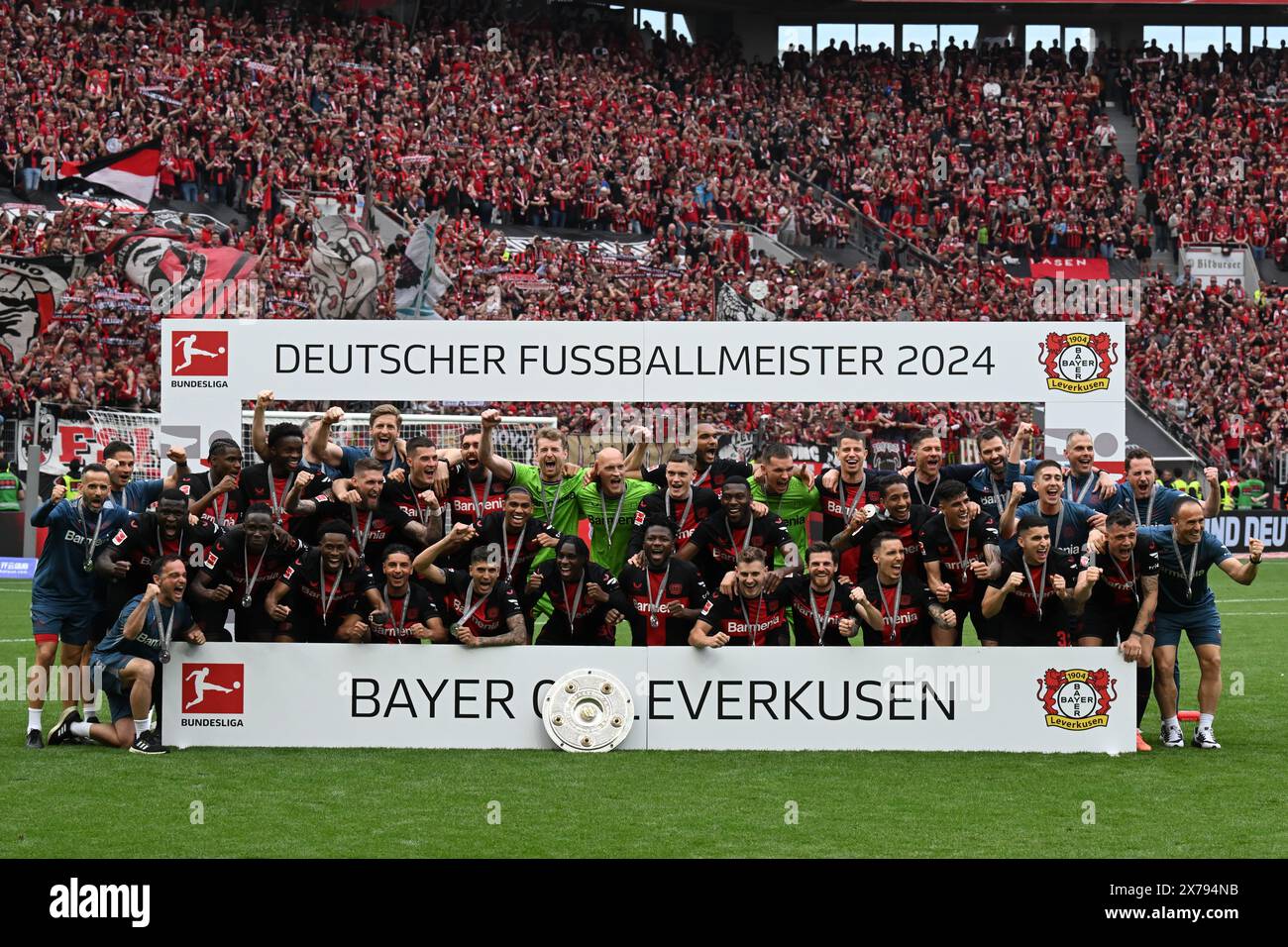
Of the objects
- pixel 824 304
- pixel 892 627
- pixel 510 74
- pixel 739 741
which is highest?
pixel 510 74

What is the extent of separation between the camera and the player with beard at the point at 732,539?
10688 mm

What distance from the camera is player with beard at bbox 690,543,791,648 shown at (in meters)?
10.2

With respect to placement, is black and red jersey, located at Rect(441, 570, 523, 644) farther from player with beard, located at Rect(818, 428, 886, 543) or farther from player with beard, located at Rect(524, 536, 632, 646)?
player with beard, located at Rect(818, 428, 886, 543)

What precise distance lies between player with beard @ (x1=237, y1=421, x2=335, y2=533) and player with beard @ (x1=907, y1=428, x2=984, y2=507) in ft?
12.7

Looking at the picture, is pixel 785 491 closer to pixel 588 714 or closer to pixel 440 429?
pixel 588 714

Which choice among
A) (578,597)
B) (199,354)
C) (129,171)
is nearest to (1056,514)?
(578,597)

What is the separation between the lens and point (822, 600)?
10383 mm

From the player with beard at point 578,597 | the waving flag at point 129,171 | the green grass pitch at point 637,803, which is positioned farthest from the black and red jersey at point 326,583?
the waving flag at point 129,171

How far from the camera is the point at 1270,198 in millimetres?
39031

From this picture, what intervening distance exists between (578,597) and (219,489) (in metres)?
2.49

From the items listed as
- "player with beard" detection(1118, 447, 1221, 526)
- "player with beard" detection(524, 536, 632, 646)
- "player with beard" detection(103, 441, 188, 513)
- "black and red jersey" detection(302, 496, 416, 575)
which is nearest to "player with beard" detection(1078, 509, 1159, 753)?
"player with beard" detection(1118, 447, 1221, 526)
